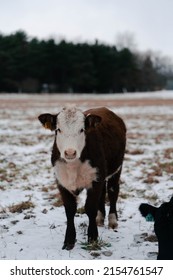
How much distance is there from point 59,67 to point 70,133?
193 ft

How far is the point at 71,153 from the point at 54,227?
5.11 ft

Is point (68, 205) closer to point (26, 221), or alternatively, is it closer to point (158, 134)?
point (26, 221)

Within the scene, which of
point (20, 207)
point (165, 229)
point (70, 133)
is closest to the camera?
point (165, 229)

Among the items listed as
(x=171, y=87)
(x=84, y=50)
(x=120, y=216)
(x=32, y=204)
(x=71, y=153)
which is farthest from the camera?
(x=171, y=87)

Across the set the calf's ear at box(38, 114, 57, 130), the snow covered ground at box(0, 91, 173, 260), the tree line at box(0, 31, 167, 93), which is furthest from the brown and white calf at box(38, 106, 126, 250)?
the tree line at box(0, 31, 167, 93)

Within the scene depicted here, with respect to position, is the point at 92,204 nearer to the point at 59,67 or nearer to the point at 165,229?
the point at 165,229

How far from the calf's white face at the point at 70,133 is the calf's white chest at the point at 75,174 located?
21 cm

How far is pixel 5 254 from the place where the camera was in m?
4.82

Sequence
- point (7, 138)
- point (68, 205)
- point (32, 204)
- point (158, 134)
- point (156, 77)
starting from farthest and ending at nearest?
point (156, 77)
point (158, 134)
point (7, 138)
point (32, 204)
point (68, 205)

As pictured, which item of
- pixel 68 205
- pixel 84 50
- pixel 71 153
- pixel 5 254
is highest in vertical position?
pixel 84 50

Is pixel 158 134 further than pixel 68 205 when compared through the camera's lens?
Yes

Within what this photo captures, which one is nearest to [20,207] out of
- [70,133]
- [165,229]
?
[70,133]

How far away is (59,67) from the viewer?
62.7m
